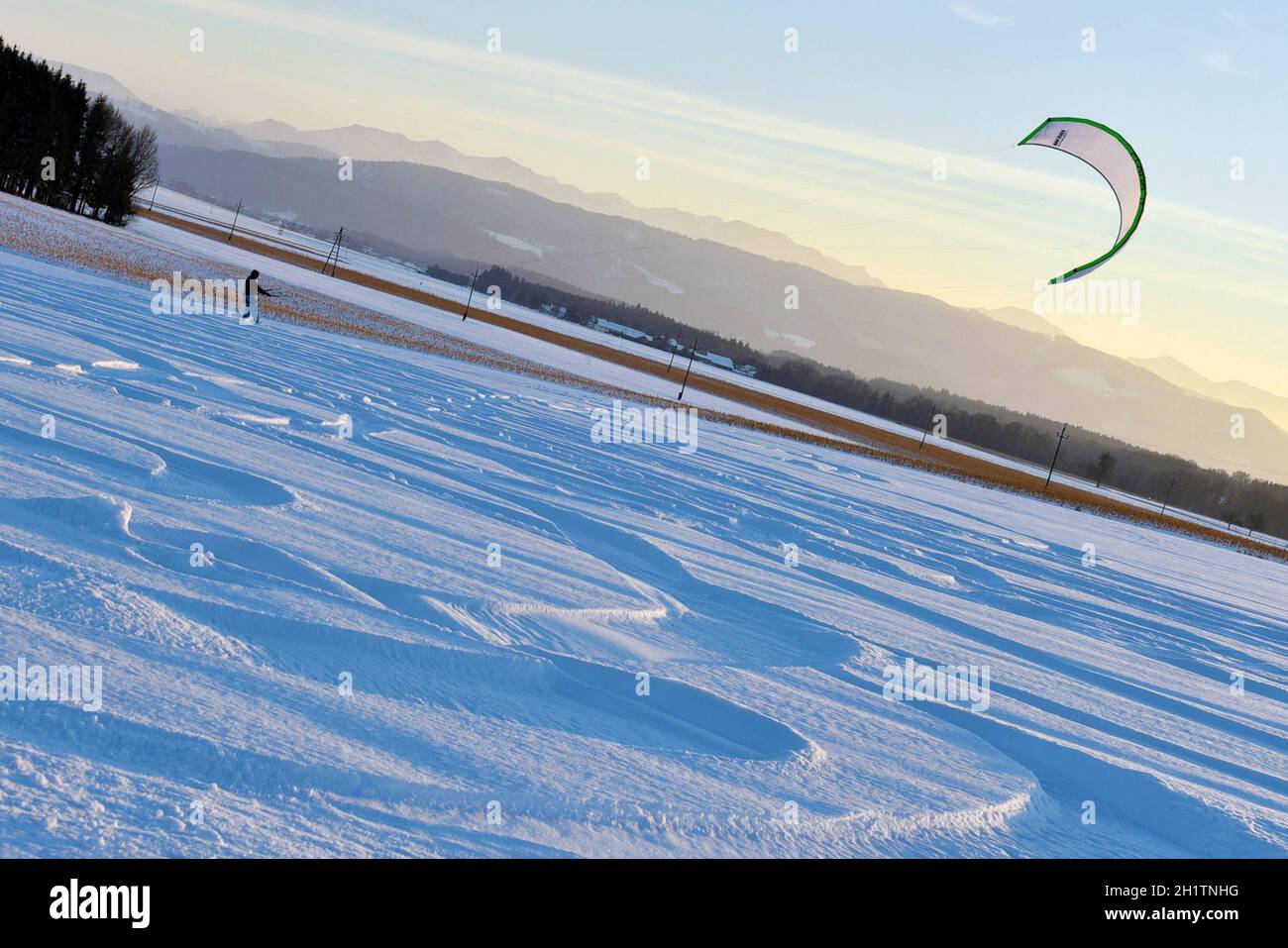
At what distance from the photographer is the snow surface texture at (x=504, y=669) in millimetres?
3184

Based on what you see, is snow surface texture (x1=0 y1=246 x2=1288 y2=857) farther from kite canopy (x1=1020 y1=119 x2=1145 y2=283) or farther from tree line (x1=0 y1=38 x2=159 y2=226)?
tree line (x1=0 y1=38 x2=159 y2=226)

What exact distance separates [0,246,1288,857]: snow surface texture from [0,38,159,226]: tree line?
58.8 m

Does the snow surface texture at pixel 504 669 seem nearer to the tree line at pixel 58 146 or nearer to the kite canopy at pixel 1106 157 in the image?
the kite canopy at pixel 1106 157

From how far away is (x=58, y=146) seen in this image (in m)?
59.8

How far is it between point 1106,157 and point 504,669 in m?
19.2

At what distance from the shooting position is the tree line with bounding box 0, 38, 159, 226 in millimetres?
58312

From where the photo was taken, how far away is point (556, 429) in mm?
16547

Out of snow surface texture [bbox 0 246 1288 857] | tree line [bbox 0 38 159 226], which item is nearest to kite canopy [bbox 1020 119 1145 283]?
snow surface texture [bbox 0 246 1288 857]

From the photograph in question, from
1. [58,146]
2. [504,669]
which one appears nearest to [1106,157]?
[504,669]

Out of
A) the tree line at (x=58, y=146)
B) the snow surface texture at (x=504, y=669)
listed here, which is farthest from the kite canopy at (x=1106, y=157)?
the tree line at (x=58, y=146)

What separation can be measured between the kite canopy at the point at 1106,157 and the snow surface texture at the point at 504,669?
10789mm
